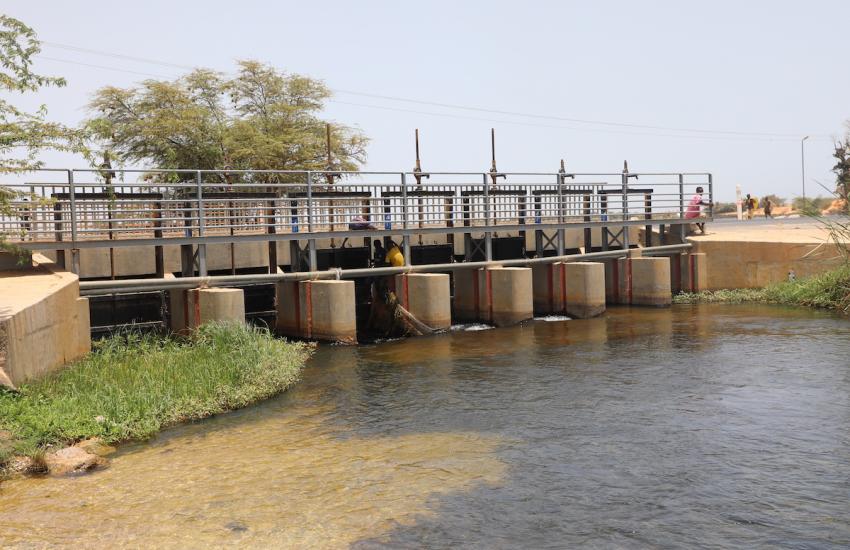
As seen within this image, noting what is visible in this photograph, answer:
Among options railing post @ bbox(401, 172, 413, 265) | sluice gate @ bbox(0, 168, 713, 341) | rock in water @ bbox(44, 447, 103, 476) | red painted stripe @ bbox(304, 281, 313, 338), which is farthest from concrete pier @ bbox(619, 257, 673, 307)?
rock in water @ bbox(44, 447, 103, 476)

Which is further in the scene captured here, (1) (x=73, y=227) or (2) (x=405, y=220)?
(2) (x=405, y=220)

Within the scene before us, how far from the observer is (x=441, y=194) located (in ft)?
92.6

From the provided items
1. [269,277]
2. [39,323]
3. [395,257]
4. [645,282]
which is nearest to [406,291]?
[395,257]

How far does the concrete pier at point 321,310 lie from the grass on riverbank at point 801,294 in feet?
46.9

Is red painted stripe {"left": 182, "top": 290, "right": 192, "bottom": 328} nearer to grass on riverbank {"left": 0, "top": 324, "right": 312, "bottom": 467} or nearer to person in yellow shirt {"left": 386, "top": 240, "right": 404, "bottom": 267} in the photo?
grass on riverbank {"left": 0, "top": 324, "right": 312, "bottom": 467}

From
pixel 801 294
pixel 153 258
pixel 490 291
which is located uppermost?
pixel 153 258

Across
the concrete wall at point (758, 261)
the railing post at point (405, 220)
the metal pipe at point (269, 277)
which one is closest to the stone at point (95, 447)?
the metal pipe at point (269, 277)

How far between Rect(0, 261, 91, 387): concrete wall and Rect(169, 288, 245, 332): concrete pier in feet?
9.66

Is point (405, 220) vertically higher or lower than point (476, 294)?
higher

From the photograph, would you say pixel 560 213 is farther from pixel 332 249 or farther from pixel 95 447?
pixel 95 447

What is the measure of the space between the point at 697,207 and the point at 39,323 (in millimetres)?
26123

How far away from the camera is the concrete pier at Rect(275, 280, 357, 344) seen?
22.5m

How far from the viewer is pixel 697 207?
3425 centimetres

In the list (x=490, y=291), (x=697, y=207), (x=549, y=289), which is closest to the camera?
(x=490, y=291)
